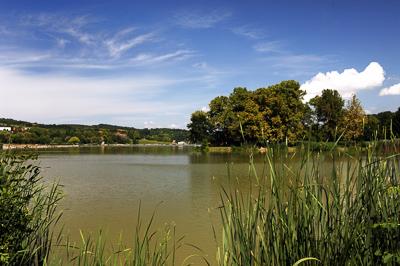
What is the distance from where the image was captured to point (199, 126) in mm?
50531

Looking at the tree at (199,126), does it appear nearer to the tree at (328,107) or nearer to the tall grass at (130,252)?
the tree at (328,107)

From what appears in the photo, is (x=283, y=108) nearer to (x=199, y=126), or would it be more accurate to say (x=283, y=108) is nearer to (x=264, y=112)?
(x=264, y=112)

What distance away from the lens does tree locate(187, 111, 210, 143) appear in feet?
164

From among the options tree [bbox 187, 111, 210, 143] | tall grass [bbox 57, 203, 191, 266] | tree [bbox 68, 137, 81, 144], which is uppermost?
tree [bbox 187, 111, 210, 143]

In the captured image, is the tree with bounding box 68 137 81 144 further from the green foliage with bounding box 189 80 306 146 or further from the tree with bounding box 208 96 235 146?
the green foliage with bounding box 189 80 306 146

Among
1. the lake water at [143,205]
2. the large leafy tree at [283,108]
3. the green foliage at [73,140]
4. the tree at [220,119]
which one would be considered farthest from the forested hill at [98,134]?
the lake water at [143,205]

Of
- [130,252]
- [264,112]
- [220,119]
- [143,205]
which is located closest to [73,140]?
[220,119]

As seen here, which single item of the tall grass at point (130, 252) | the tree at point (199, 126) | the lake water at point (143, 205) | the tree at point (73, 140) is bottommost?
the lake water at point (143, 205)

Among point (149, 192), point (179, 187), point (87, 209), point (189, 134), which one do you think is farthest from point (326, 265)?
point (189, 134)

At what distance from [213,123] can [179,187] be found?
1255 inches

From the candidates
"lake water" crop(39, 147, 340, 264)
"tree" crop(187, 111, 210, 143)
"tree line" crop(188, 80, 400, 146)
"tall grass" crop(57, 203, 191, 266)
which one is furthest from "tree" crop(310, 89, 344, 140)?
"tall grass" crop(57, 203, 191, 266)

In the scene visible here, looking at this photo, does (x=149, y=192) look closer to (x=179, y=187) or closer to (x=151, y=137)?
(x=179, y=187)

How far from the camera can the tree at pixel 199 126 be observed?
4994 cm

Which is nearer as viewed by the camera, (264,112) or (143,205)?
(143,205)
